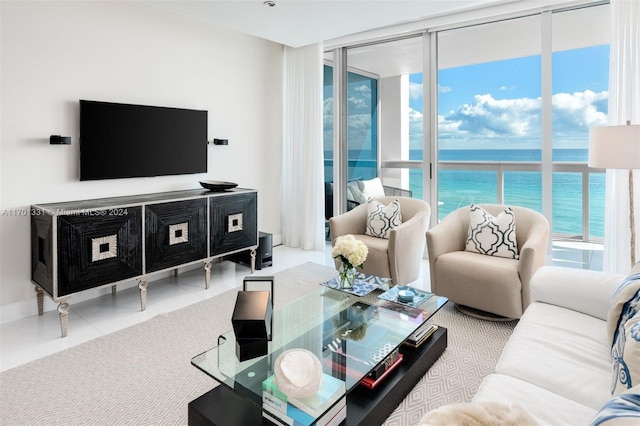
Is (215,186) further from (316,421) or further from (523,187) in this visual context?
(523,187)

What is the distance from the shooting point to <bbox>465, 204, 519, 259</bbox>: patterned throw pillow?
3016 millimetres

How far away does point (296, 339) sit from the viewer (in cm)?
194

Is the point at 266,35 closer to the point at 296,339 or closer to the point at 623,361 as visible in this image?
the point at 296,339

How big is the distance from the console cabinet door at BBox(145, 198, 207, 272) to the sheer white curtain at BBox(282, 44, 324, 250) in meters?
1.76

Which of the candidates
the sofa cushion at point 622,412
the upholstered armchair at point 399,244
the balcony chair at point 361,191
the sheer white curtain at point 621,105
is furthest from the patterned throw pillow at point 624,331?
the balcony chair at point 361,191

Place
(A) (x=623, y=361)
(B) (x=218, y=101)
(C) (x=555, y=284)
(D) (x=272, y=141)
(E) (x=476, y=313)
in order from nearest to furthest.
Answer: (A) (x=623, y=361), (C) (x=555, y=284), (E) (x=476, y=313), (B) (x=218, y=101), (D) (x=272, y=141)

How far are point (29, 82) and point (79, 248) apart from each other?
4.44 feet

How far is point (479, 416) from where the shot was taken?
3.05 ft

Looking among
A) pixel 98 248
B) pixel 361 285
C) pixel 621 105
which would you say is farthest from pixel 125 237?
pixel 621 105

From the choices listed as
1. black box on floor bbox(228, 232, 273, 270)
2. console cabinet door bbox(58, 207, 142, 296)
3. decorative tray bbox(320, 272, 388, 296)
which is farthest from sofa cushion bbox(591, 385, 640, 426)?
black box on floor bbox(228, 232, 273, 270)

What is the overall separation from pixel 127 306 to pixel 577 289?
3244mm

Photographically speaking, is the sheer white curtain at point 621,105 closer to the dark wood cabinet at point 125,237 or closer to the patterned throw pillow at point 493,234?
the patterned throw pillow at point 493,234

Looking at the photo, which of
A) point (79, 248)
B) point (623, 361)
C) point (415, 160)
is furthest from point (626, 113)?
point (79, 248)

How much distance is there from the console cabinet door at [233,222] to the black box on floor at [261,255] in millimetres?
176
